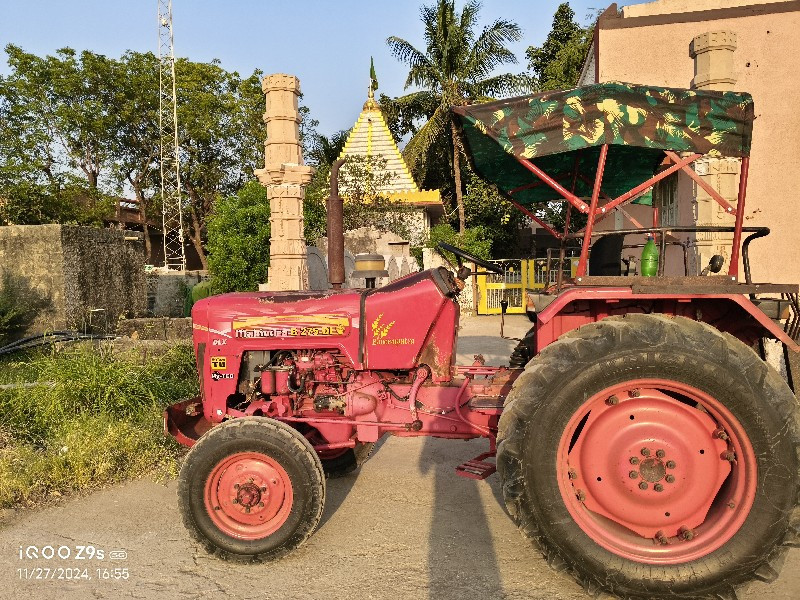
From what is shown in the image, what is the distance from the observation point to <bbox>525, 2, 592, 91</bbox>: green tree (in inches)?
802

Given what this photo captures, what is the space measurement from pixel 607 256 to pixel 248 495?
107 inches

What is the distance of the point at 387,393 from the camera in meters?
3.28

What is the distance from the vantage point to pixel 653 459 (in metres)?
2.55

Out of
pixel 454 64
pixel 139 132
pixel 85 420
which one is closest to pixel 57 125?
pixel 139 132

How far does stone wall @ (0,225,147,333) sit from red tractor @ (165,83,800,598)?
4.99 m

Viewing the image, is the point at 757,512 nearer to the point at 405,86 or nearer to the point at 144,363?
the point at 144,363

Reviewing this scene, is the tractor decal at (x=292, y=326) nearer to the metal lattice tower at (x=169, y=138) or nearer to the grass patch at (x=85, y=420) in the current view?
the grass patch at (x=85, y=420)

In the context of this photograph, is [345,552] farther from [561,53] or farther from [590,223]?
[561,53]

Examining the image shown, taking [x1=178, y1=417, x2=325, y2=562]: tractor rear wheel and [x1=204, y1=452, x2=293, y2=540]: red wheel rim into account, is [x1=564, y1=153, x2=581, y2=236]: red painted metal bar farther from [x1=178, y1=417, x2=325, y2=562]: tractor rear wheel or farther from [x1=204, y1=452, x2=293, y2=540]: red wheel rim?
[x1=204, y1=452, x2=293, y2=540]: red wheel rim

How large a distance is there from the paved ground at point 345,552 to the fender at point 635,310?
110cm

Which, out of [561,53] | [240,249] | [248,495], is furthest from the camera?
[561,53]

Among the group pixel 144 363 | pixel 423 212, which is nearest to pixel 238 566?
pixel 144 363

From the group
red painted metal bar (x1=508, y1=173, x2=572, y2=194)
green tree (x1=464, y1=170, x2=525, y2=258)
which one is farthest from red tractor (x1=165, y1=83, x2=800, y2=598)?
green tree (x1=464, y1=170, x2=525, y2=258)

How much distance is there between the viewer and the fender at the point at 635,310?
2699 mm
